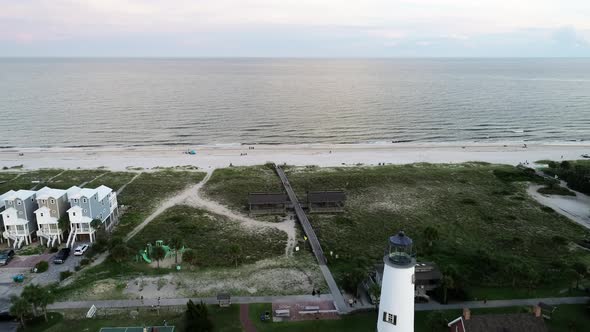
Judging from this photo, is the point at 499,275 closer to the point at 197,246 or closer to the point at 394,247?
the point at 394,247

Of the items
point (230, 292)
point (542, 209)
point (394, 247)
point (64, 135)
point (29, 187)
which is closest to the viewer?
point (394, 247)

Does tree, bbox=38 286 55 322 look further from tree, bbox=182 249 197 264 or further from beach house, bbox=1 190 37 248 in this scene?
beach house, bbox=1 190 37 248

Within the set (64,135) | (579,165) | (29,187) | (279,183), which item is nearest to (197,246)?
(279,183)

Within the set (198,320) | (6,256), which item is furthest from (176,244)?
(6,256)

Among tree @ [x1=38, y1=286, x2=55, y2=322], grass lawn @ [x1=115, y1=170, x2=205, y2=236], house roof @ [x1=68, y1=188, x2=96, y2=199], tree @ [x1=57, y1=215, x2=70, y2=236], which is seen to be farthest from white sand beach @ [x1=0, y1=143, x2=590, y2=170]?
tree @ [x1=38, y1=286, x2=55, y2=322]

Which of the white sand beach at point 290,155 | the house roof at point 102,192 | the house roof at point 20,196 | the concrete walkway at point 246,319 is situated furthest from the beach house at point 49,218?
the white sand beach at point 290,155

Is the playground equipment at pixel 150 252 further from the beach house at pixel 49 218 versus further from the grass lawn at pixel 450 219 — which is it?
the grass lawn at pixel 450 219

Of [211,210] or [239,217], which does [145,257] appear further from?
[211,210]
